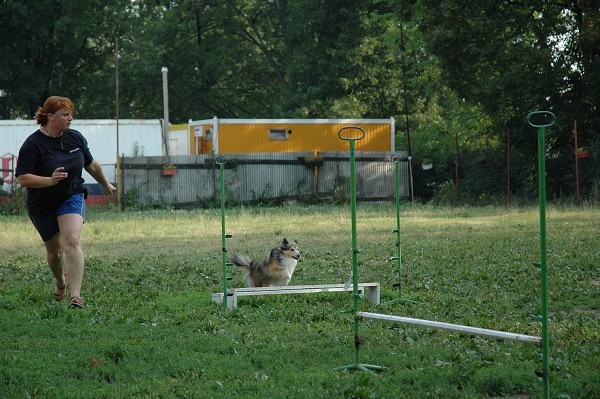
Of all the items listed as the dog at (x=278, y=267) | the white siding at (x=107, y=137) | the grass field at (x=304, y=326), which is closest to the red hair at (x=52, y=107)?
the grass field at (x=304, y=326)

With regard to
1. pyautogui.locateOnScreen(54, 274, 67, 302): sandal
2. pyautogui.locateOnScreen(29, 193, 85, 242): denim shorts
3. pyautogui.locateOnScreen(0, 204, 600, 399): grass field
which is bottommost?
pyautogui.locateOnScreen(0, 204, 600, 399): grass field

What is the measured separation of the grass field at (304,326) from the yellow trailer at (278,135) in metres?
16.5

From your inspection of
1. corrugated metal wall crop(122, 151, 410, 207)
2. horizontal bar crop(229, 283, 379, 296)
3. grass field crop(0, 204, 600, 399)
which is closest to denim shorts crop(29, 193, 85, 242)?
grass field crop(0, 204, 600, 399)

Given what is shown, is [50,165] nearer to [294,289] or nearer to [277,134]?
[294,289]

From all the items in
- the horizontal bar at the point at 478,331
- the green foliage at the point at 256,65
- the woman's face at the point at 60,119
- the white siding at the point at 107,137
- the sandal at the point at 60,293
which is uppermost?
the green foliage at the point at 256,65

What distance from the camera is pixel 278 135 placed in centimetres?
3319

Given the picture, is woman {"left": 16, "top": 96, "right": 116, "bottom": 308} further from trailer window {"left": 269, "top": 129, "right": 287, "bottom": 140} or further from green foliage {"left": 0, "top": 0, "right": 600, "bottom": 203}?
trailer window {"left": 269, "top": 129, "right": 287, "bottom": 140}

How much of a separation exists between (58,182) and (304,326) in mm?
2722

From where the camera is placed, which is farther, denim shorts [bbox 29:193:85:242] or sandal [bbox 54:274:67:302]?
sandal [bbox 54:274:67:302]

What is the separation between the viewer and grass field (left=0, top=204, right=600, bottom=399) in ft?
17.9

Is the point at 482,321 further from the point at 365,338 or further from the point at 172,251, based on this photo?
the point at 172,251

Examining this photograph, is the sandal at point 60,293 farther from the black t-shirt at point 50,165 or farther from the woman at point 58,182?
the black t-shirt at point 50,165

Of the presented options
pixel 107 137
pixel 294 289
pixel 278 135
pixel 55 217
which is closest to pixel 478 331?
pixel 294 289

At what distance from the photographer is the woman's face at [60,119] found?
850 cm
